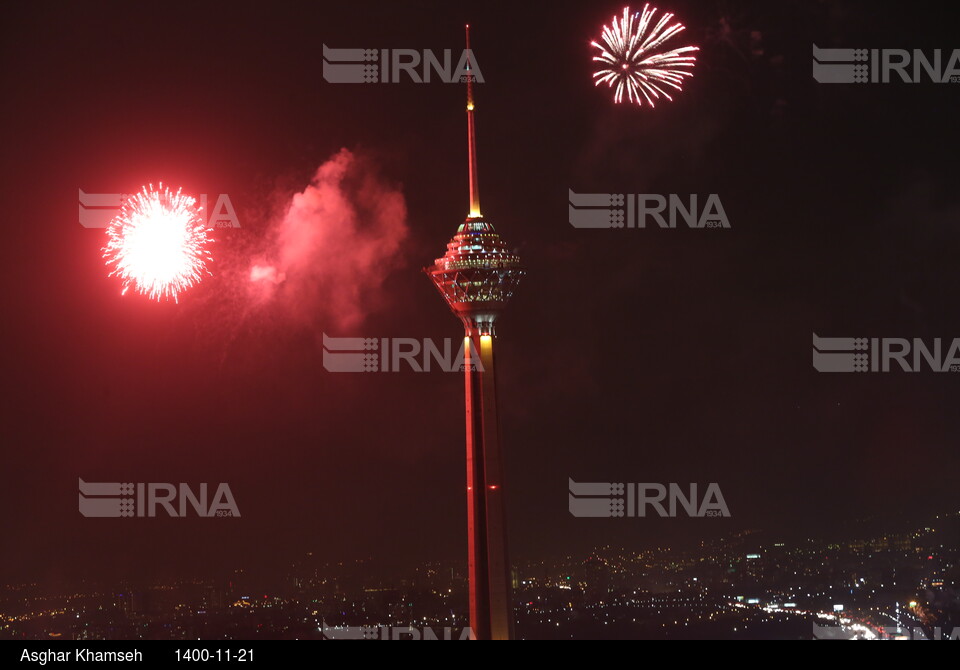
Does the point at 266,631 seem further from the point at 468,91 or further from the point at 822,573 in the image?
the point at 822,573

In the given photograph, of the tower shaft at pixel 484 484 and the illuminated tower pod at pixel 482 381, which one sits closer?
the illuminated tower pod at pixel 482 381

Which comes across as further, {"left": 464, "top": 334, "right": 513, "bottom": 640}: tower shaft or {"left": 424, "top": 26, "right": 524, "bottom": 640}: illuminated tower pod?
{"left": 464, "top": 334, "right": 513, "bottom": 640}: tower shaft

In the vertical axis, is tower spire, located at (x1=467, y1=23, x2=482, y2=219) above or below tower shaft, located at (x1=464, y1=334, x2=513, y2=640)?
above

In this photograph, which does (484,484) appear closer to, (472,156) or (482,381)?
(482,381)

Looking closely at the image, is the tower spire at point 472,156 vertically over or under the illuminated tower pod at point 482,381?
over

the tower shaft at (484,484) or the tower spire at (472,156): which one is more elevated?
the tower spire at (472,156)

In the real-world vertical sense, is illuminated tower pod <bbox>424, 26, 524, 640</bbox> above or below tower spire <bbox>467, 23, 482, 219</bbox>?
below
